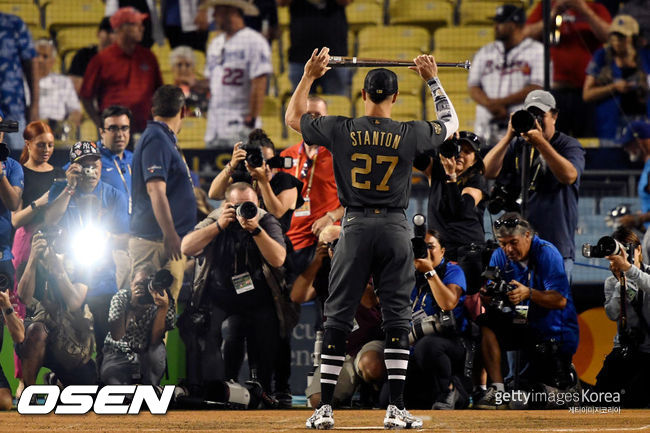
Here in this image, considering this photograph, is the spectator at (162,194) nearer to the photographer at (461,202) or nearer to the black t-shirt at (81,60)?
the photographer at (461,202)

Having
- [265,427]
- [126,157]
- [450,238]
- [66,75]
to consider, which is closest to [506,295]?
[450,238]

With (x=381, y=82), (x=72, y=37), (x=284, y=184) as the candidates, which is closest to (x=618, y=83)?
(x=284, y=184)

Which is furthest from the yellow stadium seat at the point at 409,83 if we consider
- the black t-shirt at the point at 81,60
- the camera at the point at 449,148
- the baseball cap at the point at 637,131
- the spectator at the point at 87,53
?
the camera at the point at 449,148

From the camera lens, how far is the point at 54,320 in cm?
648

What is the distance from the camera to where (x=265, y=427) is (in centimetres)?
465

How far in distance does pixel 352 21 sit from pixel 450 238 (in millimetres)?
4798

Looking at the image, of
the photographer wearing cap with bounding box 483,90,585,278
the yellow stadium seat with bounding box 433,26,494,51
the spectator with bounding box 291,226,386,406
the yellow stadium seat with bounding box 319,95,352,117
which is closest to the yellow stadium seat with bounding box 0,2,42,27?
the yellow stadium seat with bounding box 319,95,352,117

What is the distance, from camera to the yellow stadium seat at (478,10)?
970 centimetres

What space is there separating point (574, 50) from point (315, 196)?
359 cm

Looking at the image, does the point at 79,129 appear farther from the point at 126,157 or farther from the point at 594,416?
the point at 594,416

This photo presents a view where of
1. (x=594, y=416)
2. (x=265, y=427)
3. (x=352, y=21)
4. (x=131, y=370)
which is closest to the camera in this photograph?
(x=265, y=427)

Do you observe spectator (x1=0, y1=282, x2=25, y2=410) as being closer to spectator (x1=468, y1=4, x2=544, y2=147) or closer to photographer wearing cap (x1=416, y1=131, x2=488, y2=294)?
photographer wearing cap (x1=416, y1=131, x2=488, y2=294)

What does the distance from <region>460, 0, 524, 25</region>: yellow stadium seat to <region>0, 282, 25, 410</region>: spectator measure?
226 inches

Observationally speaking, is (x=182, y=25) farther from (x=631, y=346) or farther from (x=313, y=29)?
(x=631, y=346)
